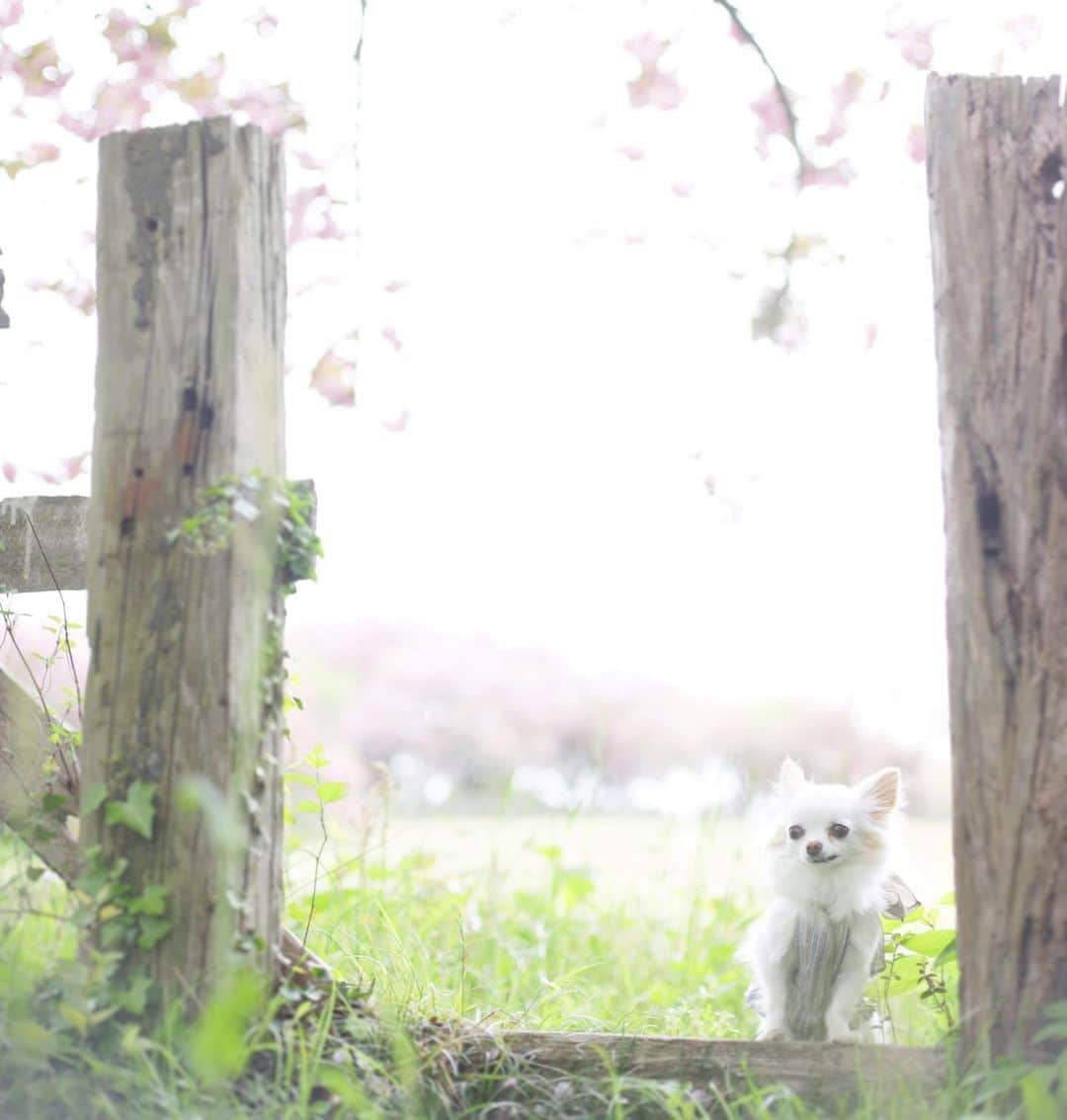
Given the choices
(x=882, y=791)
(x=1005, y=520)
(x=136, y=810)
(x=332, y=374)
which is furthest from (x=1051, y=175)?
(x=332, y=374)

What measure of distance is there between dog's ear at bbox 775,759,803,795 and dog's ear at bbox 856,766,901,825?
0.49ft

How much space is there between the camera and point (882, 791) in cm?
292

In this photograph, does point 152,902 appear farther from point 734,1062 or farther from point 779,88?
point 779,88

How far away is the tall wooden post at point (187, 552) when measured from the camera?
221 centimetres

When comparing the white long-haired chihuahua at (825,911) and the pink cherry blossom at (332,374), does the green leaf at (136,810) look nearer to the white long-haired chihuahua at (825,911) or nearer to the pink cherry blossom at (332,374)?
the white long-haired chihuahua at (825,911)

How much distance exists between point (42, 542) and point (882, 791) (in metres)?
1.89

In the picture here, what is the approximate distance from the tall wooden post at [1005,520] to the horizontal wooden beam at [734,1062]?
0.16 m

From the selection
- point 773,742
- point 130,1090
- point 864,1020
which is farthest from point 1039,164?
point 773,742

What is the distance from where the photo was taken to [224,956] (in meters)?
2.20

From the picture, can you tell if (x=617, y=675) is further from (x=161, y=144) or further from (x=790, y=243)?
(x=161, y=144)

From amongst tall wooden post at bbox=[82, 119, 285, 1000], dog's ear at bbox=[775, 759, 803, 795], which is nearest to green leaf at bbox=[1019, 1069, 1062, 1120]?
dog's ear at bbox=[775, 759, 803, 795]

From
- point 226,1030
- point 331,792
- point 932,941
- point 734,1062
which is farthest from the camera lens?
point 331,792

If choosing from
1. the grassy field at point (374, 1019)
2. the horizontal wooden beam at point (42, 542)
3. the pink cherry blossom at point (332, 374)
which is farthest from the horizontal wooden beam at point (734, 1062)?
the pink cherry blossom at point (332, 374)

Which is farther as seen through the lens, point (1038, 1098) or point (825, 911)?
point (825, 911)
